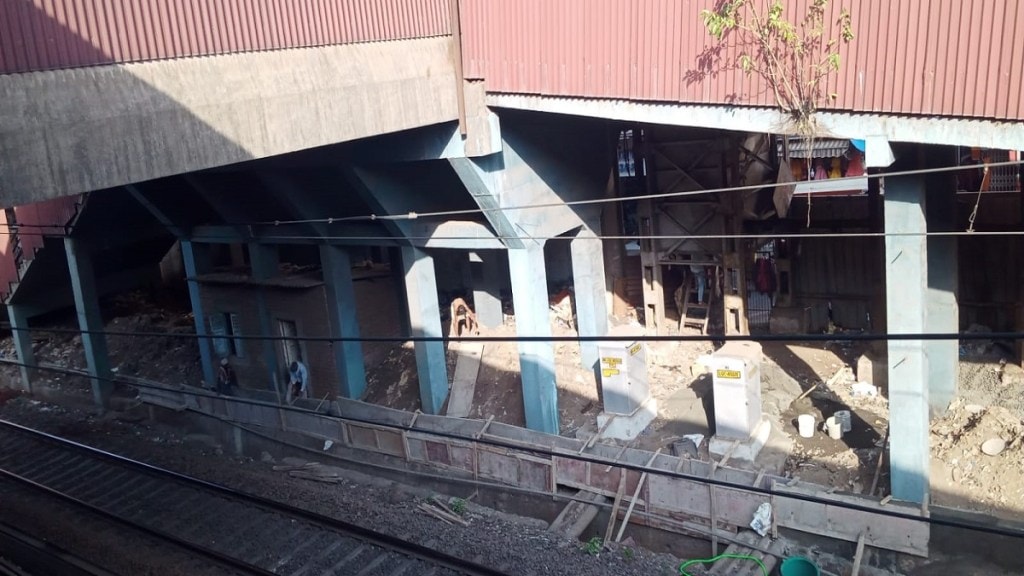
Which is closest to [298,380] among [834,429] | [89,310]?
[89,310]

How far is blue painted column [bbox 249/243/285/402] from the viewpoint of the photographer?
56.4 ft

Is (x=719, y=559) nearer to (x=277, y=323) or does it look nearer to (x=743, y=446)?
(x=743, y=446)

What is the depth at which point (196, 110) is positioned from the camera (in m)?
8.52

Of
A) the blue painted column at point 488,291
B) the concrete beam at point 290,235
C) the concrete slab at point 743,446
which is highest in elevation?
the concrete beam at point 290,235

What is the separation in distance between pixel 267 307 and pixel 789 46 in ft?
42.0

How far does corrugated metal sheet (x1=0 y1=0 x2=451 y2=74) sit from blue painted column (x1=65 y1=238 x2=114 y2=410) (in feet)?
36.9

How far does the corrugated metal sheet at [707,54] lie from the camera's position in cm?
800

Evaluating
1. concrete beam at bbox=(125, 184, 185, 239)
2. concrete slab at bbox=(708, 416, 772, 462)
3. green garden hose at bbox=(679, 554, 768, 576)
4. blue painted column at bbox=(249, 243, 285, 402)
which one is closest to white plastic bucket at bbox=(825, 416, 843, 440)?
concrete slab at bbox=(708, 416, 772, 462)

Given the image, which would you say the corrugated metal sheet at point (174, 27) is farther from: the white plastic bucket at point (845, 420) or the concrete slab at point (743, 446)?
the white plastic bucket at point (845, 420)

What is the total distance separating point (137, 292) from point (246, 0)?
1854cm

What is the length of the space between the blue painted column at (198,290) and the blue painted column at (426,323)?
6.62m

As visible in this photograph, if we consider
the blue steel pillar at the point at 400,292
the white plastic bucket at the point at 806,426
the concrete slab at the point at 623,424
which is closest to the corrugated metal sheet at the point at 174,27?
the concrete slab at the point at 623,424

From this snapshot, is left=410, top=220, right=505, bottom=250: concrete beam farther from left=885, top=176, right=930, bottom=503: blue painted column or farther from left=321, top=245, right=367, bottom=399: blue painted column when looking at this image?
left=885, top=176, right=930, bottom=503: blue painted column

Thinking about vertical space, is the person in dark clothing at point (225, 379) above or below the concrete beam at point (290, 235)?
below
